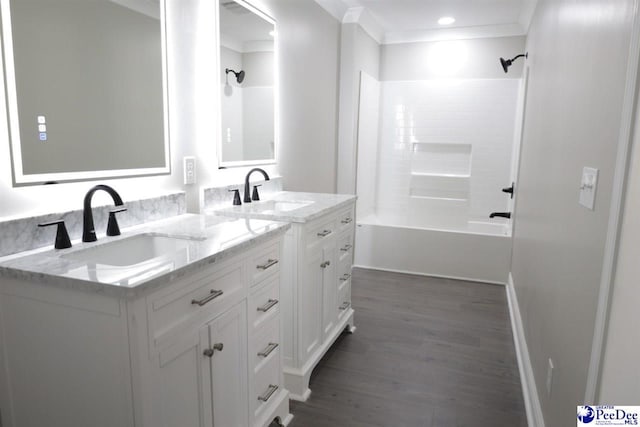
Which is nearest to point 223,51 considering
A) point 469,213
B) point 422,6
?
point 422,6

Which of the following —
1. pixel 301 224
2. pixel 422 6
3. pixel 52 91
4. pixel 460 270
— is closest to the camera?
pixel 52 91

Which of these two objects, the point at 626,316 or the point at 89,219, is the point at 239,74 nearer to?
the point at 89,219

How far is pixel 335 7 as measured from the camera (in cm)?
373

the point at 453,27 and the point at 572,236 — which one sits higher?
the point at 453,27

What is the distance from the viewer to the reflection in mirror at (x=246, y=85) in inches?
94.8

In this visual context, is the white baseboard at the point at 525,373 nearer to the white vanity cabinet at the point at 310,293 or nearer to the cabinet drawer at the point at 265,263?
the white vanity cabinet at the point at 310,293

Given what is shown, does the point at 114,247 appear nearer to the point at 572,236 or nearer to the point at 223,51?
the point at 223,51

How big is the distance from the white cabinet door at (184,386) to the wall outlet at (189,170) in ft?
3.20

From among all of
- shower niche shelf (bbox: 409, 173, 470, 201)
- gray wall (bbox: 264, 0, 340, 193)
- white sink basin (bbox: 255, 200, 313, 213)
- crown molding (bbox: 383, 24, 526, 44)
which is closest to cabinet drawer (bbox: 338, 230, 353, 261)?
white sink basin (bbox: 255, 200, 313, 213)

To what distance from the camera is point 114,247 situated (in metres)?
1.56

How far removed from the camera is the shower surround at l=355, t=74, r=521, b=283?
14.2 feet

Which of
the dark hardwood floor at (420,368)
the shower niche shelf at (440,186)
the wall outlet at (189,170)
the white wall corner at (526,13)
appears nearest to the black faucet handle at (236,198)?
the wall outlet at (189,170)

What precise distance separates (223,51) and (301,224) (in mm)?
1053

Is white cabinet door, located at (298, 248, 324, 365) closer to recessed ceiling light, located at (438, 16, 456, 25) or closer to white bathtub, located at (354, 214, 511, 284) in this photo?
white bathtub, located at (354, 214, 511, 284)
